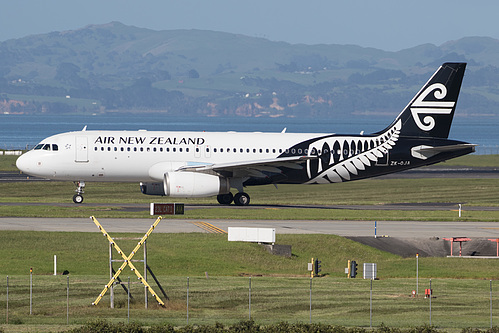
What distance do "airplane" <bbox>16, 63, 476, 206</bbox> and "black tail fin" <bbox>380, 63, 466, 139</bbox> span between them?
7 cm

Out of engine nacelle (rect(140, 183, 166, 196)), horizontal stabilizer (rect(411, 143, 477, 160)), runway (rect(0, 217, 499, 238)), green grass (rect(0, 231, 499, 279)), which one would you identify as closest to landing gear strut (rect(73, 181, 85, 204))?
engine nacelle (rect(140, 183, 166, 196))

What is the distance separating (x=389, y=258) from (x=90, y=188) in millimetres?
42152

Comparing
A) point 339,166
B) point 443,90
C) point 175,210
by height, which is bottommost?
point 175,210

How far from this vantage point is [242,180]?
202 feet

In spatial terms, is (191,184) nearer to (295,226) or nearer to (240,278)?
(295,226)

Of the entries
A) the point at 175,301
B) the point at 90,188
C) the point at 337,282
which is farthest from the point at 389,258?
the point at 90,188

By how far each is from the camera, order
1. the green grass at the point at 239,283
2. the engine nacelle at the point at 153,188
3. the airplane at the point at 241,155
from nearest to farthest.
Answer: the green grass at the point at 239,283 → the airplane at the point at 241,155 → the engine nacelle at the point at 153,188

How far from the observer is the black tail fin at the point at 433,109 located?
205 feet

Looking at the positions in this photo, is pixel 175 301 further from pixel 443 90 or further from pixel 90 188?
pixel 90 188

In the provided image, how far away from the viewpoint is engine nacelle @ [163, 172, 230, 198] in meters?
58.2

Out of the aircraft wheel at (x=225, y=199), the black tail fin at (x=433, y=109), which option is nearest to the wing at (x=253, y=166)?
the aircraft wheel at (x=225, y=199)

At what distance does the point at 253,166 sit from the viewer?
5947cm

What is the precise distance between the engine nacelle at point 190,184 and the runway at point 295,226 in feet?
8.98

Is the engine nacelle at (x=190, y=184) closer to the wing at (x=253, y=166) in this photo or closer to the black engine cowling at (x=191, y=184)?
the black engine cowling at (x=191, y=184)
